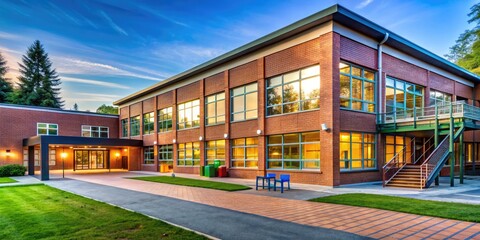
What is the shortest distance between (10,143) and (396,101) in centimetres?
3522

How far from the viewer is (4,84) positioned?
54375 millimetres

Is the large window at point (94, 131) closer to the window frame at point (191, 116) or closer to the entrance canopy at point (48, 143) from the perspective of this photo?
the entrance canopy at point (48, 143)

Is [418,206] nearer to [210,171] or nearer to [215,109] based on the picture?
[210,171]

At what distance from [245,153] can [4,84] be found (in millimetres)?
55706

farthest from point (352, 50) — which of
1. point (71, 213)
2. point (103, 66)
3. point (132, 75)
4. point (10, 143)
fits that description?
point (10, 143)

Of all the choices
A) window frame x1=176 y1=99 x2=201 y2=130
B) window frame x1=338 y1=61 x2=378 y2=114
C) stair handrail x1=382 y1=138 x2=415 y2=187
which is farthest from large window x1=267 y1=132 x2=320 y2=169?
window frame x1=176 y1=99 x2=201 y2=130

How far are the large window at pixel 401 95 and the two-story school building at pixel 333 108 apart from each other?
2.7 inches

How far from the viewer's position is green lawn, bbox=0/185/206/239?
593 centimetres

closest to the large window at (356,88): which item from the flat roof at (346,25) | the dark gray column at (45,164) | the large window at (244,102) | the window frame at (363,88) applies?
the window frame at (363,88)

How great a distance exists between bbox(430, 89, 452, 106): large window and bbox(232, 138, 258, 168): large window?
13948 millimetres

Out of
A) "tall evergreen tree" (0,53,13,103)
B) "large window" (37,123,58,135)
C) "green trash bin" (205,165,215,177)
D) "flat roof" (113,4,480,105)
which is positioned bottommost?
"green trash bin" (205,165,215,177)

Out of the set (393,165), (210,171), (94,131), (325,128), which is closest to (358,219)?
(325,128)

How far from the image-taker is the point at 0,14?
47.5 feet

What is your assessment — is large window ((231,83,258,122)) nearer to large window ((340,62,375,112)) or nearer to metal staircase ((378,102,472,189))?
large window ((340,62,375,112))
